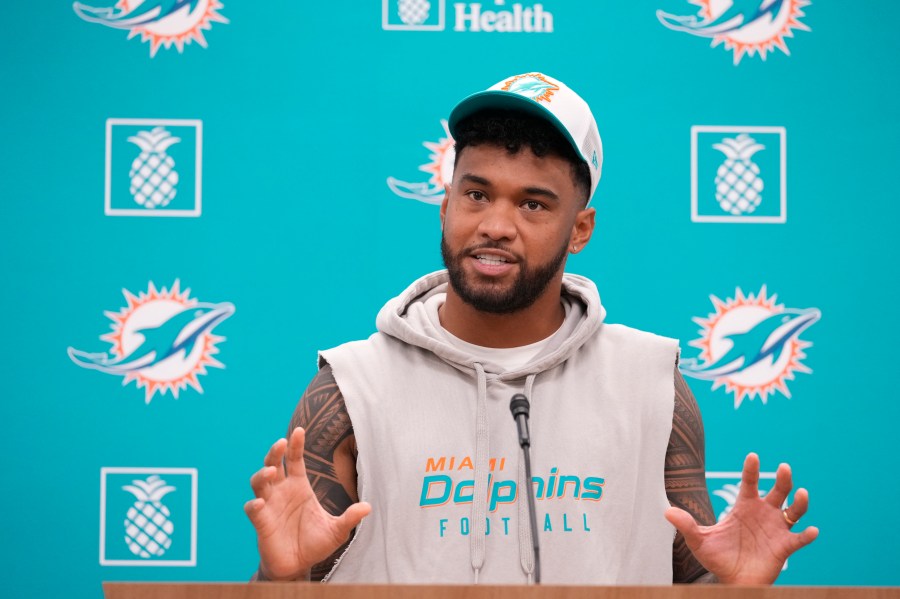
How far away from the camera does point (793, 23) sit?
8.40 feet

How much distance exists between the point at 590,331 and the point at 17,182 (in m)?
1.55

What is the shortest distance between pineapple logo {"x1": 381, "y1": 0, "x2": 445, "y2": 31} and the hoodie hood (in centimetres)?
88

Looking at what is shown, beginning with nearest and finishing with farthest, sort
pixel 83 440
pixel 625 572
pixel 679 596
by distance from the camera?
1. pixel 679 596
2. pixel 625 572
3. pixel 83 440

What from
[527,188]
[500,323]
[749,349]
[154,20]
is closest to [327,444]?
[500,323]

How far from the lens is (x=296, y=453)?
135 centimetres

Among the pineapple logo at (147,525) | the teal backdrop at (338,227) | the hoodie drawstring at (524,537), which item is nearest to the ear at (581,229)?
the hoodie drawstring at (524,537)

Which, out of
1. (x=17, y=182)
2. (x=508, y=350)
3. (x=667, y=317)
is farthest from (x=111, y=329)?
(x=667, y=317)

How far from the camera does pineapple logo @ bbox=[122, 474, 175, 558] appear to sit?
242 centimetres

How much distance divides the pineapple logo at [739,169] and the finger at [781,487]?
49.4 inches

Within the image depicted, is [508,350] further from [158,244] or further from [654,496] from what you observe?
[158,244]

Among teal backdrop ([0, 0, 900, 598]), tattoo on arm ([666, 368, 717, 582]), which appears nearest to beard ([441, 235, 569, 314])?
tattoo on arm ([666, 368, 717, 582])

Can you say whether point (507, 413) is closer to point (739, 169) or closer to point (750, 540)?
point (750, 540)

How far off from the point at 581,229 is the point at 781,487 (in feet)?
2.26

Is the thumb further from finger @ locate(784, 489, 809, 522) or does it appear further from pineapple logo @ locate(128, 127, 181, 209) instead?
pineapple logo @ locate(128, 127, 181, 209)
